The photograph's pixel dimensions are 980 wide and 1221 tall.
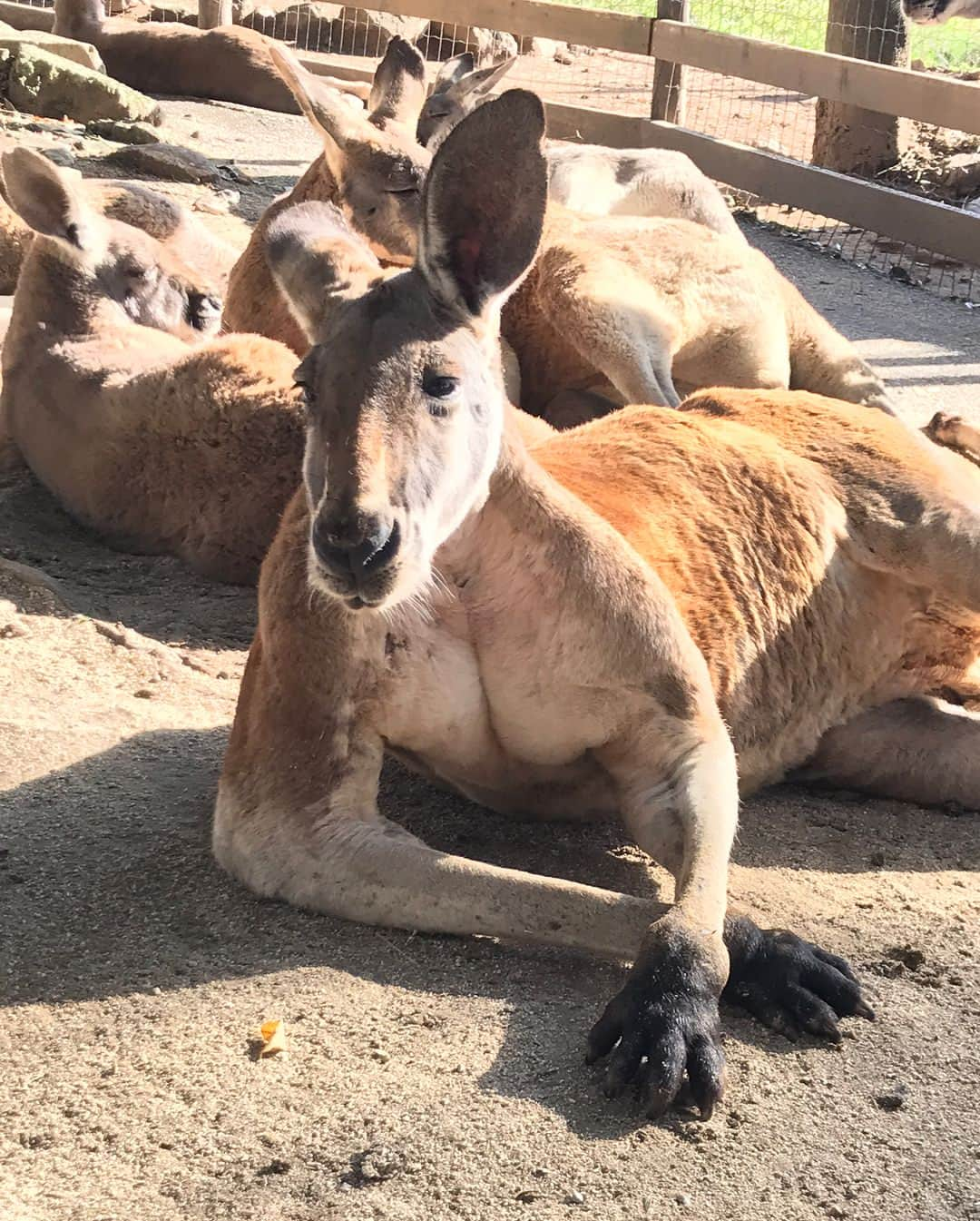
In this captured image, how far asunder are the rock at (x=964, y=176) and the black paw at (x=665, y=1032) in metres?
9.75

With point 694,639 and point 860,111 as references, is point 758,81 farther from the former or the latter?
point 694,639

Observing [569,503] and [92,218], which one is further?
[92,218]

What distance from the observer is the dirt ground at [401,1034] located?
2.46 metres

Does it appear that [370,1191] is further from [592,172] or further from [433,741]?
[592,172]

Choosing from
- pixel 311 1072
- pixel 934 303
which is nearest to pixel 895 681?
pixel 311 1072

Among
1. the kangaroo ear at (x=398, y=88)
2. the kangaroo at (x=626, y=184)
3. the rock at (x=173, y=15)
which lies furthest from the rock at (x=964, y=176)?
the rock at (x=173, y=15)

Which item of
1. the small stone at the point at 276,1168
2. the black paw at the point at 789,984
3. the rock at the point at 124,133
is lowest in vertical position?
the small stone at the point at 276,1168

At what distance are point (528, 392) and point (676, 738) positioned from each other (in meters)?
3.29

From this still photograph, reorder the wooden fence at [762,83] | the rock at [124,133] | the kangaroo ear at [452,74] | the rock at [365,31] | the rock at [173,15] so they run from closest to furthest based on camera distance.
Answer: the kangaroo ear at [452,74], the wooden fence at [762,83], the rock at [124,133], the rock at [365,31], the rock at [173,15]

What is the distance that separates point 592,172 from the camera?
7965 mm

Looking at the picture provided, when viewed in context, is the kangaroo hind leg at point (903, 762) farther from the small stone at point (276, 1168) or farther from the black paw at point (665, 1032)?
the small stone at point (276, 1168)

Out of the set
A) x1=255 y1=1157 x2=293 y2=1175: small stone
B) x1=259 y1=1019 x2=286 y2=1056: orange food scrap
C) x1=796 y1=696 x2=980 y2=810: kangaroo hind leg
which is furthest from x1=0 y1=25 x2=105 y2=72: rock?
x1=255 y1=1157 x2=293 y2=1175: small stone

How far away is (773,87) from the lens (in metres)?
12.2

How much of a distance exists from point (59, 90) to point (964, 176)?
6228 millimetres
